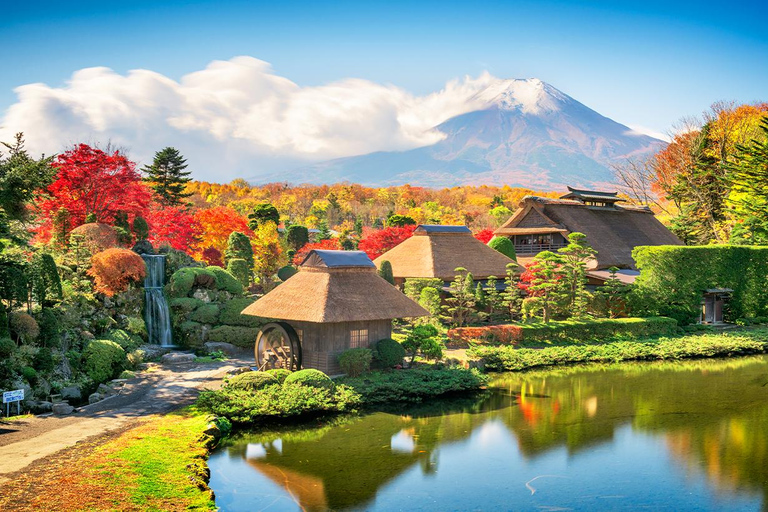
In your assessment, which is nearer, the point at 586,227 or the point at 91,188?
the point at 91,188

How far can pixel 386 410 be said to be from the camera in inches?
809

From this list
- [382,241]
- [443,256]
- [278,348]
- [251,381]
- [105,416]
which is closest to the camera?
[105,416]

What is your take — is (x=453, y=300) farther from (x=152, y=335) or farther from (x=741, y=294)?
(x=741, y=294)

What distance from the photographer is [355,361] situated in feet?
73.6

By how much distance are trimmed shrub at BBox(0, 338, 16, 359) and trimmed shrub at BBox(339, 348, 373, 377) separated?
1033 cm

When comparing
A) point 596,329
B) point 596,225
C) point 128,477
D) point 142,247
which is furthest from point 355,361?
point 596,225

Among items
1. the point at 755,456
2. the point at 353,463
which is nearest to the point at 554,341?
the point at 755,456

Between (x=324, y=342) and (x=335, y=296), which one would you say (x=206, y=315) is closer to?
(x=324, y=342)

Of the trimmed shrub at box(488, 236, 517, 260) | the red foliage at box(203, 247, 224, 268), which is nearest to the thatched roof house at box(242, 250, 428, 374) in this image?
the red foliage at box(203, 247, 224, 268)

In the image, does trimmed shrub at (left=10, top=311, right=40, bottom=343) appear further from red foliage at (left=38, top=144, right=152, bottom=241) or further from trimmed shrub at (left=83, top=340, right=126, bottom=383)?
red foliage at (left=38, top=144, right=152, bottom=241)

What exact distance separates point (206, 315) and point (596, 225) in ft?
91.4

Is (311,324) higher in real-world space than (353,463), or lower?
higher

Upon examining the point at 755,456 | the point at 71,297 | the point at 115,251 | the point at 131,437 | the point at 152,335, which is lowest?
the point at 755,456

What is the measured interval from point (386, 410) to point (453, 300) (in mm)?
13037
